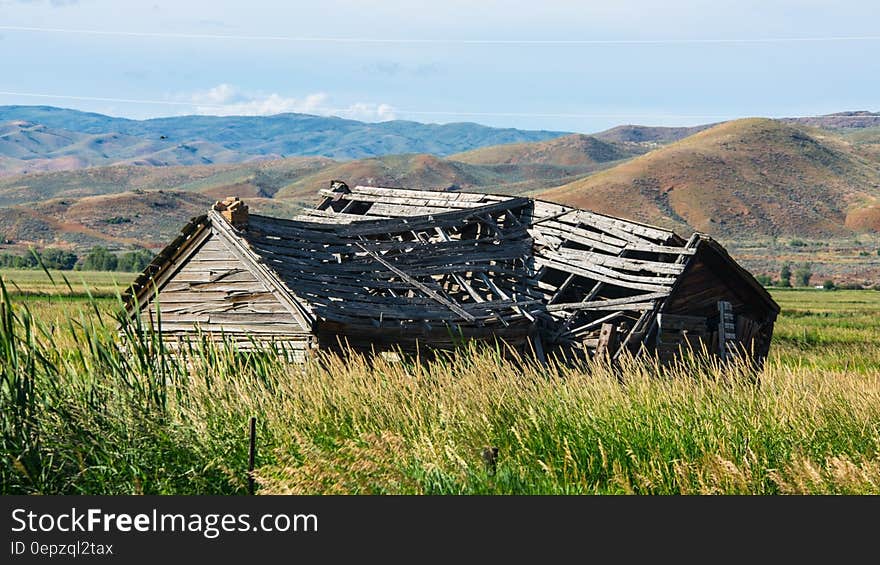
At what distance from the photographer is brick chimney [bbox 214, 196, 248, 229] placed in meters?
17.7

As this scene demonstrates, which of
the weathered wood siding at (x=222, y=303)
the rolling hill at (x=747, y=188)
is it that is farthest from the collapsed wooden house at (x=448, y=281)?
the rolling hill at (x=747, y=188)

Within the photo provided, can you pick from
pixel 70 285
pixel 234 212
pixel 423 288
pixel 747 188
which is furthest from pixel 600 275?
pixel 747 188

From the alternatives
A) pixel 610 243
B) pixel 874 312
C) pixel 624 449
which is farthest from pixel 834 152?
pixel 624 449

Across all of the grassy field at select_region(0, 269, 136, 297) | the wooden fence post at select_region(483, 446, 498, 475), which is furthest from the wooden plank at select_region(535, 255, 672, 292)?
the wooden fence post at select_region(483, 446, 498, 475)

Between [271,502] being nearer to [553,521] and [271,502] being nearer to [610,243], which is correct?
[553,521]

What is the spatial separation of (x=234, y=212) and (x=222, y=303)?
1.51 metres

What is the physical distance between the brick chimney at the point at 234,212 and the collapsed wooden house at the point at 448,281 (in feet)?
0.08

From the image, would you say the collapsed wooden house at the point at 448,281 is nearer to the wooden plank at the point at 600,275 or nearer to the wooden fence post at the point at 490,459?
the wooden plank at the point at 600,275

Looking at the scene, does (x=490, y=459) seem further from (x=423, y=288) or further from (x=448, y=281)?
(x=448, y=281)

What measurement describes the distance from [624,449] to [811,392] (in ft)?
8.99

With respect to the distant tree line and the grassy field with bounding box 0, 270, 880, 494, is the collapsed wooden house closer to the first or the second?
the grassy field with bounding box 0, 270, 880, 494

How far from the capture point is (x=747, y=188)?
5266 inches

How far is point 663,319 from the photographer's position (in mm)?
19453

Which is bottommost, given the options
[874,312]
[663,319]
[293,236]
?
[874,312]
